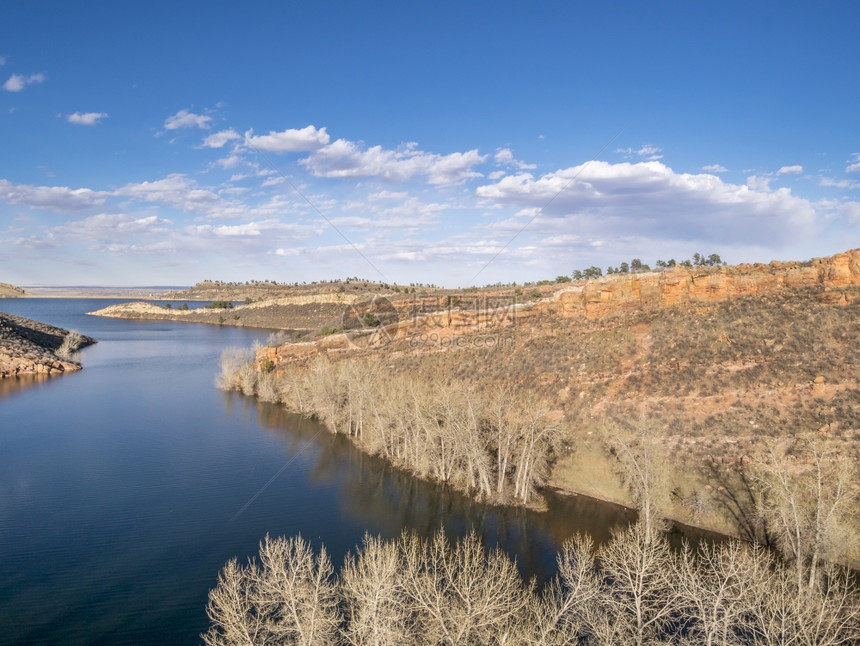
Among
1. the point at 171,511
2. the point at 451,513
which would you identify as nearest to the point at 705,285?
the point at 451,513

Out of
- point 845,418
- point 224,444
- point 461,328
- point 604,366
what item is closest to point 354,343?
point 461,328

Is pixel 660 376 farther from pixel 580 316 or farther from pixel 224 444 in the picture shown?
pixel 224 444

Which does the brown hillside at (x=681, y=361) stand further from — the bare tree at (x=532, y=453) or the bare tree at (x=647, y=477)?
the bare tree at (x=532, y=453)

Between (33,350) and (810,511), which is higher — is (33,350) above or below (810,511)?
above

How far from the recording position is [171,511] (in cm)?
2848

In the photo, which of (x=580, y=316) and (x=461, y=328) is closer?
(x=580, y=316)

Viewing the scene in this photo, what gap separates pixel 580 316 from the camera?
48750 mm

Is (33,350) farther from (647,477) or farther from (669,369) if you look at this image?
(669,369)

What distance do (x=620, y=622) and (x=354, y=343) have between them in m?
47.6

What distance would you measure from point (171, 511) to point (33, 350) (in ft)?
217

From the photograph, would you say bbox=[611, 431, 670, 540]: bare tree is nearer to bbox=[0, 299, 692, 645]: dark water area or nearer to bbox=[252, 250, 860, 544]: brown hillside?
bbox=[252, 250, 860, 544]: brown hillside

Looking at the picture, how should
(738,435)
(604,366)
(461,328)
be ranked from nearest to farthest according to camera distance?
1. (738,435)
2. (604,366)
3. (461,328)

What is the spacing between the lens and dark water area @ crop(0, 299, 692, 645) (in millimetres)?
19969

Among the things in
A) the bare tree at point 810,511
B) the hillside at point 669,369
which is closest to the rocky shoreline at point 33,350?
the hillside at point 669,369
